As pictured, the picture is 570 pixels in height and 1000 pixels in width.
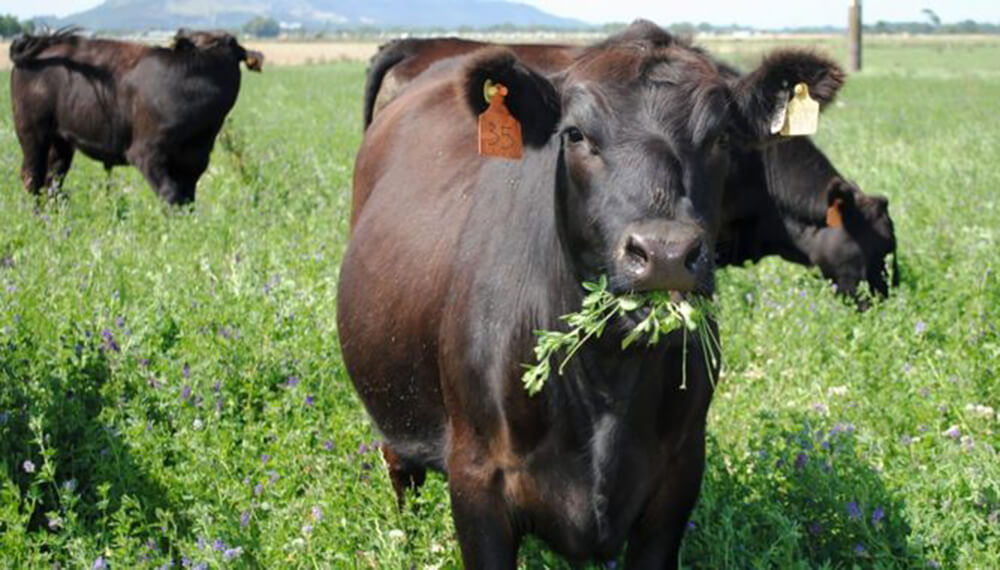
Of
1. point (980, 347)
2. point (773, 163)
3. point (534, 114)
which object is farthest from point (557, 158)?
point (773, 163)

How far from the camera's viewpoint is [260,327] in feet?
19.4

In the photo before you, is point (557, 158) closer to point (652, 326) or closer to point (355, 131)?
point (652, 326)

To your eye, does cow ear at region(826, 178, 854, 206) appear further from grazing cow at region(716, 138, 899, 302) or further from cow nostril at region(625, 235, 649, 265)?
cow nostril at region(625, 235, 649, 265)

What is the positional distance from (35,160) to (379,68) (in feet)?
23.6

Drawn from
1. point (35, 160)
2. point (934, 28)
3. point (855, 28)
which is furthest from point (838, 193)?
point (934, 28)

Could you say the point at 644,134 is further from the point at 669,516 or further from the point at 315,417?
the point at 315,417

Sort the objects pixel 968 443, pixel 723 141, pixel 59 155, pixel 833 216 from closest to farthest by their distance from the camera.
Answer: pixel 723 141 < pixel 968 443 < pixel 833 216 < pixel 59 155

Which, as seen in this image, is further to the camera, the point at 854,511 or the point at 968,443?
the point at 968,443

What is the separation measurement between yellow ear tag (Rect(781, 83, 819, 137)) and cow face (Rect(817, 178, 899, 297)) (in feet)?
16.6

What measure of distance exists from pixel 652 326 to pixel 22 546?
2.25 metres

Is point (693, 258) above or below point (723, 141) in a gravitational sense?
below

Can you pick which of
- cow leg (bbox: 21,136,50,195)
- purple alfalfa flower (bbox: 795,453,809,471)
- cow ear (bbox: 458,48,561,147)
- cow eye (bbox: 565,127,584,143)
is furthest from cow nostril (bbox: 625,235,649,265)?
cow leg (bbox: 21,136,50,195)

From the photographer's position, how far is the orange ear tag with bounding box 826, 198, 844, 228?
845cm

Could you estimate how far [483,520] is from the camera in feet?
11.7
